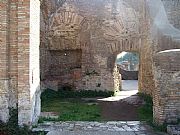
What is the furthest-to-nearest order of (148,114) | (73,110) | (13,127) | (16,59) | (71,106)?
(71,106)
(73,110)
(148,114)
(16,59)
(13,127)

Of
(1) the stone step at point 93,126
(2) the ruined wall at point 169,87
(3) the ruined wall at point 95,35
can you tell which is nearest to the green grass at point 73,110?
(1) the stone step at point 93,126

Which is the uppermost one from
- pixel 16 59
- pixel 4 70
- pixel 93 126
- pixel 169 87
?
pixel 16 59

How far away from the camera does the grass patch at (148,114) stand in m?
7.10

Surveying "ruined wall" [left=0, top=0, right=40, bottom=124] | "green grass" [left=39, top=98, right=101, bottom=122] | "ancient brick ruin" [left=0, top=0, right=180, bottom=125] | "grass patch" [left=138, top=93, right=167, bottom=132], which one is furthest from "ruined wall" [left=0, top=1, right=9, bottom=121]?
"ancient brick ruin" [left=0, top=0, right=180, bottom=125]

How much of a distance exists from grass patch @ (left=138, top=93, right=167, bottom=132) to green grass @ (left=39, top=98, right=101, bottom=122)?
129cm

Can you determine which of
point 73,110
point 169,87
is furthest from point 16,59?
point 169,87

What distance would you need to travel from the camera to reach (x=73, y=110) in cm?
980

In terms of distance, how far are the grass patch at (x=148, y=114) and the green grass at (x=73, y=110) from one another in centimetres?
129

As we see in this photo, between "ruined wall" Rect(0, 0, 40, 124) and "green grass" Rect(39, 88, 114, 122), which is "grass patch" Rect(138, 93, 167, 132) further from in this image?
"ruined wall" Rect(0, 0, 40, 124)

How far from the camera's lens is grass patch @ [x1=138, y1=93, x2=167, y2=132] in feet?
23.3

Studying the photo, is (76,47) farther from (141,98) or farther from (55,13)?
(141,98)

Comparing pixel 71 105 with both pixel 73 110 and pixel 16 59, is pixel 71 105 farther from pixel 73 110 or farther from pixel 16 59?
pixel 16 59

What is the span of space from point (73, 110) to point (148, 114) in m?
2.34

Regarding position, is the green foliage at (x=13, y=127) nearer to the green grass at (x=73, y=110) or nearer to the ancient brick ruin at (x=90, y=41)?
the green grass at (x=73, y=110)
